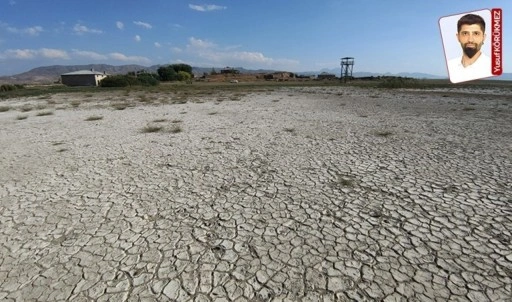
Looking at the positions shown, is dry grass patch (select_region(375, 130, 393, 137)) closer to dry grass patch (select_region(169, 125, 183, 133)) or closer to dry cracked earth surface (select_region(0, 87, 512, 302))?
dry cracked earth surface (select_region(0, 87, 512, 302))

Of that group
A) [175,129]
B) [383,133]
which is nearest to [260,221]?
[383,133]

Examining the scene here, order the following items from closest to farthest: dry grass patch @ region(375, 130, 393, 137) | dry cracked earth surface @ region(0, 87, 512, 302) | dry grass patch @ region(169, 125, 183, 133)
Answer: dry cracked earth surface @ region(0, 87, 512, 302), dry grass patch @ region(375, 130, 393, 137), dry grass patch @ region(169, 125, 183, 133)

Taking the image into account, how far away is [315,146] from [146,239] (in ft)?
15.8

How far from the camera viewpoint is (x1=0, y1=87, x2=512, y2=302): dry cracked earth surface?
2.55 metres

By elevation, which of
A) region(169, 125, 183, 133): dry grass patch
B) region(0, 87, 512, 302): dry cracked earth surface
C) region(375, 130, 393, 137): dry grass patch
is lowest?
region(0, 87, 512, 302): dry cracked earth surface

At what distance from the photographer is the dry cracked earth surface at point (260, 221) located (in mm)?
2549

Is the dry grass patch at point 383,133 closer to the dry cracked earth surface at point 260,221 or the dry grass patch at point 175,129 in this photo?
the dry cracked earth surface at point 260,221

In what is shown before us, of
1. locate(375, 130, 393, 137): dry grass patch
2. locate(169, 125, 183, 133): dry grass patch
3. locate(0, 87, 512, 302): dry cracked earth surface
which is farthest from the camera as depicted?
locate(169, 125, 183, 133): dry grass patch

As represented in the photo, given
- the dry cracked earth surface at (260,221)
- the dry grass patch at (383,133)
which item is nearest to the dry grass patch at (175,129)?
the dry cracked earth surface at (260,221)

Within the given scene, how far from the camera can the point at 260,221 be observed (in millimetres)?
3590

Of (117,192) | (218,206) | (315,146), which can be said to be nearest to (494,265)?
(218,206)

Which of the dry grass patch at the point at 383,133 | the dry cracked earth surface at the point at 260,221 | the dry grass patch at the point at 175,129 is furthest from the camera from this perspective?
the dry grass patch at the point at 175,129

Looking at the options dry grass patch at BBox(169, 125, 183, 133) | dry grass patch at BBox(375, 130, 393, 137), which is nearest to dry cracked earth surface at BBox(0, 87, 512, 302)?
dry grass patch at BBox(375, 130, 393, 137)

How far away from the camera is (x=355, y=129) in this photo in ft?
29.1
